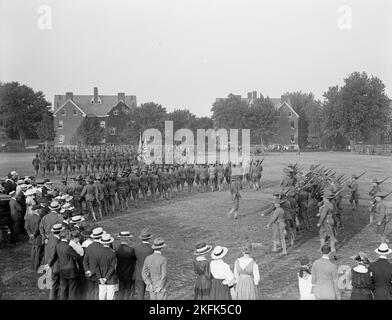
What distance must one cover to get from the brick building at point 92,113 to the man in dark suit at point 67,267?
5524 cm

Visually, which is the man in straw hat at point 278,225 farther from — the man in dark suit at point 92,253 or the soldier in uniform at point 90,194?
the soldier in uniform at point 90,194

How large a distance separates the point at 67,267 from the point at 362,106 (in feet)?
212

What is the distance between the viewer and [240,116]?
7012cm

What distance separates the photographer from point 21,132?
61.5m

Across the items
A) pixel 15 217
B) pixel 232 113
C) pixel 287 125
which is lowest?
pixel 15 217

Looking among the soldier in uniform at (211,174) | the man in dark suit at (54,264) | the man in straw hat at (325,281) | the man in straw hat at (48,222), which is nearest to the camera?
the man in straw hat at (325,281)

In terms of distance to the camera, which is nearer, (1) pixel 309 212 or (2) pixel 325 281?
(2) pixel 325 281

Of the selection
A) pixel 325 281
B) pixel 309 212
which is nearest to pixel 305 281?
pixel 325 281

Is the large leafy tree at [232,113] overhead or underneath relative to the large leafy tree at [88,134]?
overhead

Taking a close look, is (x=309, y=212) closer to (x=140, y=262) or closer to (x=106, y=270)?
(x=140, y=262)

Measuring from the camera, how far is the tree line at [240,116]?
194 feet

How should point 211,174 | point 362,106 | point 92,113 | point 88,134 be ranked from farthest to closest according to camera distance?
point 92,113
point 362,106
point 88,134
point 211,174

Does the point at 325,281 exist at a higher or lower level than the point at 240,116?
lower

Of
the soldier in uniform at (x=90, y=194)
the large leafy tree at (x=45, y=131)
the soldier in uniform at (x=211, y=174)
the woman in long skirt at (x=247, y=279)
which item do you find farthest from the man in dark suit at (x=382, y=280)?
the large leafy tree at (x=45, y=131)
